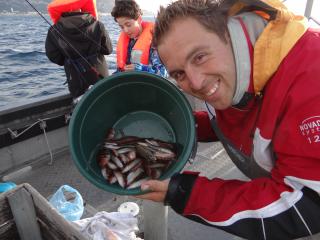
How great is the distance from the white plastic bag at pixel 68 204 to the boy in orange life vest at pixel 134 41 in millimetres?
1706

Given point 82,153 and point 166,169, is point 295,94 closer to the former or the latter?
point 166,169

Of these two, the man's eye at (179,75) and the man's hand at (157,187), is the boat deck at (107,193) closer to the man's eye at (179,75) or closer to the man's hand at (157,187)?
the man's hand at (157,187)

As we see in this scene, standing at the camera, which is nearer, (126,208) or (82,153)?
(82,153)

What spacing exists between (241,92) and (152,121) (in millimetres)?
1134

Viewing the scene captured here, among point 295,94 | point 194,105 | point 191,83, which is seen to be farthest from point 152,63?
point 295,94

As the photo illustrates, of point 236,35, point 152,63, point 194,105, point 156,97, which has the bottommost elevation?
point 194,105

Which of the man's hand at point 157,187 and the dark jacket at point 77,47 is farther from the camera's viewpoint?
the dark jacket at point 77,47

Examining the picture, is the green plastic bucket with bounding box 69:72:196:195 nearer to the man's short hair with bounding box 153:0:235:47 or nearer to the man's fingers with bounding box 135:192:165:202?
the man's fingers with bounding box 135:192:165:202

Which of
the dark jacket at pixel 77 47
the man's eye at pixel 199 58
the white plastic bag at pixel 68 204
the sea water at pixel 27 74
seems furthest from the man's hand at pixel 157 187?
the sea water at pixel 27 74

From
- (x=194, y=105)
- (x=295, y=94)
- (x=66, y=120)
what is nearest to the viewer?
(x=295, y=94)

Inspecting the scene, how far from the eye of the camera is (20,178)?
4031 millimetres

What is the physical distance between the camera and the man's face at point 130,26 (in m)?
4.32

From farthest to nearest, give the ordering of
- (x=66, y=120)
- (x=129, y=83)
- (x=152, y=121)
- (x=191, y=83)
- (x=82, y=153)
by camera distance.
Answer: (x=66, y=120), (x=152, y=121), (x=129, y=83), (x=82, y=153), (x=191, y=83)

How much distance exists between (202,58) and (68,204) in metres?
2.10
